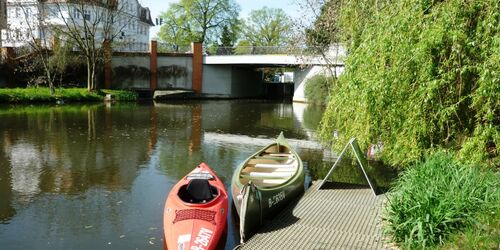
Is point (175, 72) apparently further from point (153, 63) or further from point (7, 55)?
point (7, 55)

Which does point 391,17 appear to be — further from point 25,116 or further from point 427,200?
point 25,116

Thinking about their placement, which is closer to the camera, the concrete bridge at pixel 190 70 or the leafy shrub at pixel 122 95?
the leafy shrub at pixel 122 95

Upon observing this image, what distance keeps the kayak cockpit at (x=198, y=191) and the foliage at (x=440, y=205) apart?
2.90 metres

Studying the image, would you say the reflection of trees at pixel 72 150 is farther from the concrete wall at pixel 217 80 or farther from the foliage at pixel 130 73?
the concrete wall at pixel 217 80

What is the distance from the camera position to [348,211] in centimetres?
806

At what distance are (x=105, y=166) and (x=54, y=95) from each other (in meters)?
23.1

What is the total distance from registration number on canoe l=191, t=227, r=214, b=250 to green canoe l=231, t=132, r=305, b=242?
57 centimetres

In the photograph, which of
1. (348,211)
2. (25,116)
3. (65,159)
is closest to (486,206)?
(348,211)

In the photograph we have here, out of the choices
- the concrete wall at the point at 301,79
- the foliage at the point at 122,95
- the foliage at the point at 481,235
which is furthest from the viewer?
the concrete wall at the point at 301,79

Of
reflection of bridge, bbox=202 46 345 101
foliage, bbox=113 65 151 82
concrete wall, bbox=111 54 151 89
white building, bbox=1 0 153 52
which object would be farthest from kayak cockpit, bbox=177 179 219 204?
foliage, bbox=113 65 151 82

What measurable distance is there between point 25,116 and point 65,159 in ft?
40.4

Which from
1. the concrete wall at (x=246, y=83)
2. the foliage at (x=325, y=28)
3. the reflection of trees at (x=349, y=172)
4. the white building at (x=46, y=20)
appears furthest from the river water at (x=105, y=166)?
the concrete wall at (x=246, y=83)

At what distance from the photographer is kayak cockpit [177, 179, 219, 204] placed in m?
7.75

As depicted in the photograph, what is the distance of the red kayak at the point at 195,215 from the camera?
20.2ft
